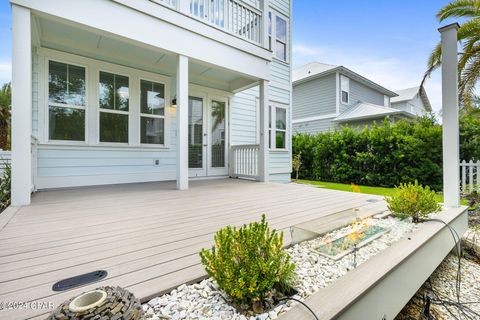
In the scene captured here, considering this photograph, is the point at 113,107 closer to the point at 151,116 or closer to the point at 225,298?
the point at 151,116

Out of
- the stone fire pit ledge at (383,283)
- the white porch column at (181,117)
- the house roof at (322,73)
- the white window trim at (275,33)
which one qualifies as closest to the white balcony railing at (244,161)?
the white porch column at (181,117)

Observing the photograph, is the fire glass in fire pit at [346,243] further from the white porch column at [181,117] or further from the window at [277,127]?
the window at [277,127]

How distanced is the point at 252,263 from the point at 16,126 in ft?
11.3

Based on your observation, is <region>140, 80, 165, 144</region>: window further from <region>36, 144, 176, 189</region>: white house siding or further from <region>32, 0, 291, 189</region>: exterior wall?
<region>36, 144, 176, 189</region>: white house siding

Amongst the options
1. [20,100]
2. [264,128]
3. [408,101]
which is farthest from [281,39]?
[408,101]

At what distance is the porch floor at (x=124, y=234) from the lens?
1285mm

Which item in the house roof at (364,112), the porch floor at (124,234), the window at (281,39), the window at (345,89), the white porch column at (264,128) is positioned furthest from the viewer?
the window at (345,89)

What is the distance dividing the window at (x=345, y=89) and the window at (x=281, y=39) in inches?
216

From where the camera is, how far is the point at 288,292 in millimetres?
1248

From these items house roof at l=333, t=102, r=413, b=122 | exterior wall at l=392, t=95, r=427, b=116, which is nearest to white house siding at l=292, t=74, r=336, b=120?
house roof at l=333, t=102, r=413, b=122

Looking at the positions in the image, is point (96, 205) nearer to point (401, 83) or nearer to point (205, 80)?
point (205, 80)

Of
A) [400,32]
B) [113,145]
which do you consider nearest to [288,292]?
[113,145]

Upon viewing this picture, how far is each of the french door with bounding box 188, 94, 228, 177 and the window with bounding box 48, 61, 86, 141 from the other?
7.64 ft

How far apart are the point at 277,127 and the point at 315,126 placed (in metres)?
6.39
